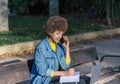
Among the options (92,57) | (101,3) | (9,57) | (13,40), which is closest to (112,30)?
(101,3)

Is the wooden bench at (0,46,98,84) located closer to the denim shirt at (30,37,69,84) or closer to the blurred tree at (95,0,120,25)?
the denim shirt at (30,37,69,84)

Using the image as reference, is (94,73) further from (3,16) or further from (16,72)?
(3,16)

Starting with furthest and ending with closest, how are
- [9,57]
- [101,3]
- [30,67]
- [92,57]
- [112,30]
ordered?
[101,3] → [112,30] → [9,57] → [92,57] → [30,67]

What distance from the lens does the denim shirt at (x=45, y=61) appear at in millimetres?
4484

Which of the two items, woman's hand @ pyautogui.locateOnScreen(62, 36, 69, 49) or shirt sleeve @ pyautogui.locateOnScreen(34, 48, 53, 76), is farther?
woman's hand @ pyautogui.locateOnScreen(62, 36, 69, 49)

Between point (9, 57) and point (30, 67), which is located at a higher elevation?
point (30, 67)

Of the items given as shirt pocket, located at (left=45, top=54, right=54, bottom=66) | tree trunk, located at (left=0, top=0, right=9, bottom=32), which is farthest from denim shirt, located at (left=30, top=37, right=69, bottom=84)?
tree trunk, located at (left=0, top=0, right=9, bottom=32)

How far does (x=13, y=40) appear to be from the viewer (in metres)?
10.3

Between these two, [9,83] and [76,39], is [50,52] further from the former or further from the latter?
[76,39]

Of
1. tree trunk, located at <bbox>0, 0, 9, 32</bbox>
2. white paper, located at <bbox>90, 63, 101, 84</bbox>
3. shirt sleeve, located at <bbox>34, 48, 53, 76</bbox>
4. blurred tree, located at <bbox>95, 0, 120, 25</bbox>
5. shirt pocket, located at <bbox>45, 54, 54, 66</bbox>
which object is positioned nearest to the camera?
shirt sleeve, located at <bbox>34, 48, 53, 76</bbox>

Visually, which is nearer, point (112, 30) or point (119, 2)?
point (112, 30)

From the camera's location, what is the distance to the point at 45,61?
454cm

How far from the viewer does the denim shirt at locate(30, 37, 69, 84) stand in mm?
4484

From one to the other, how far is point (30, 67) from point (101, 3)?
10749 millimetres
